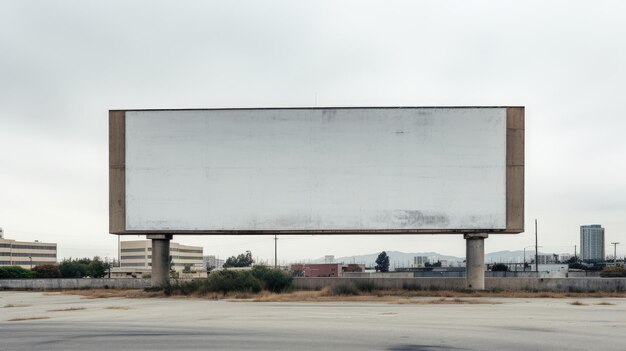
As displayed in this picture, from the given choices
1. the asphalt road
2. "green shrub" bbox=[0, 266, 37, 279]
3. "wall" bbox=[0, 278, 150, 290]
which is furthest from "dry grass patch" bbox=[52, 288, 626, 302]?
"green shrub" bbox=[0, 266, 37, 279]

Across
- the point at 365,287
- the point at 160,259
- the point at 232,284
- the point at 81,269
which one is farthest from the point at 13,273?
the point at 365,287

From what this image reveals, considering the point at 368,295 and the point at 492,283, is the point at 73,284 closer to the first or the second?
the point at 368,295

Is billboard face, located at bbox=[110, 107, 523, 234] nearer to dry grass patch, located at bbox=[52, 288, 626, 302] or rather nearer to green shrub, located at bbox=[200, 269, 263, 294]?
green shrub, located at bbox=[200, 269, 263, 294]

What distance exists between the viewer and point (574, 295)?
37.2 meters

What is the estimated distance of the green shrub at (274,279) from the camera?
40.9m

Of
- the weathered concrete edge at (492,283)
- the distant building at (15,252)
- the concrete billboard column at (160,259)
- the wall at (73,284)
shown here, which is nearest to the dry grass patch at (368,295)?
the concrete billboard column at (160,259)

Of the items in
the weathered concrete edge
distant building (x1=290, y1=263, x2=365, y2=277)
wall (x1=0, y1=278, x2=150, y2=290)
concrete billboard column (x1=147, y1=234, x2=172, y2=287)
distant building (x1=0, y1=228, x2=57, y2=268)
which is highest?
concrete billboard column (x1=147, y1=234, x2=172, y2=287)

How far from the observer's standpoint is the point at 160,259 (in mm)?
42531

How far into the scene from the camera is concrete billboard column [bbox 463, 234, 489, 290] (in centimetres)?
4050

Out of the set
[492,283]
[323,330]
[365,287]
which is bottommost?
[492,283]

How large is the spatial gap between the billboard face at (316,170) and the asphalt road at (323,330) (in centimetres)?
1517

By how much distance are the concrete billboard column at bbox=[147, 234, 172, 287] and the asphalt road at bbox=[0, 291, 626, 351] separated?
52.4 ft

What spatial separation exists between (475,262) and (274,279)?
483 inches

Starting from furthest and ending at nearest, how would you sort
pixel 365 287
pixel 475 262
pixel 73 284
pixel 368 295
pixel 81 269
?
pixel 81 269 < pixel 73 284 < pixel 475 262 < pixel 365 287 < pixel 368 295
